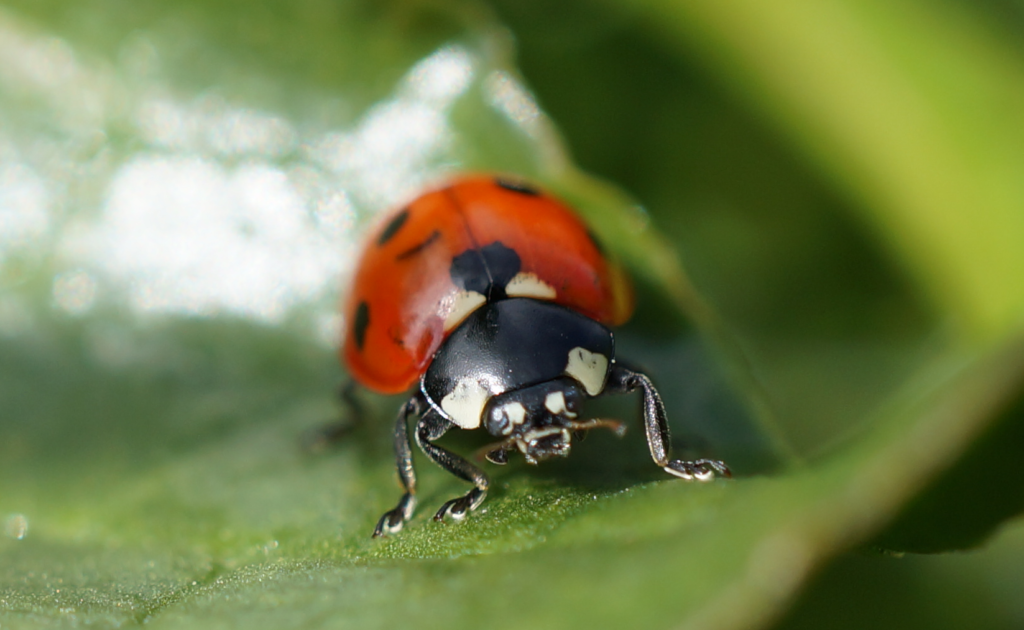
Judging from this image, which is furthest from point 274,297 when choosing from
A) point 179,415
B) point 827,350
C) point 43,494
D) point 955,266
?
point 955,266

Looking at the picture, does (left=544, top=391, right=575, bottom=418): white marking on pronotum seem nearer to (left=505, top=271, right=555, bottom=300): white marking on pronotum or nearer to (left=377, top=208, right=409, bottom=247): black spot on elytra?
(left=505, top=271, right=555, bottom=300): white marking on pronotum

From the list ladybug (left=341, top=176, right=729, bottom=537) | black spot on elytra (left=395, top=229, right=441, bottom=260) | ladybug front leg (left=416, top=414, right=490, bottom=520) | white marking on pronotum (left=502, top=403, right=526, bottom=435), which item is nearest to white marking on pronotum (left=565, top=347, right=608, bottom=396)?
ladybug (left=341, top=176, right=729, bottom=537)

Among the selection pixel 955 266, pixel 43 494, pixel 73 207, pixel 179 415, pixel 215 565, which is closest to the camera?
pixel 215 565

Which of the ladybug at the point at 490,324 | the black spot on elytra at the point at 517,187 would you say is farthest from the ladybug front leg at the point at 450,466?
Answer: the black spot on elytra at the point at 517,187

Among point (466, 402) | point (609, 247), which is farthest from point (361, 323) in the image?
point (609, 247)

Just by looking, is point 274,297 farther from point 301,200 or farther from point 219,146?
point 219,146

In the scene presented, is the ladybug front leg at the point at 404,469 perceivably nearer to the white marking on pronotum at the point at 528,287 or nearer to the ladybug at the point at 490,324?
the ladybug at the point at 490,324

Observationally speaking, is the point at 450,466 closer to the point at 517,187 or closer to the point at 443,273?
the point at 443,273
